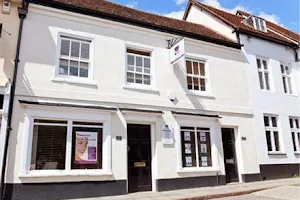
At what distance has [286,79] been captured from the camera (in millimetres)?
14359

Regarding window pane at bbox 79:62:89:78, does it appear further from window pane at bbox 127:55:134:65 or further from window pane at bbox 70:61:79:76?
window pane at bbox 127:55:134:65

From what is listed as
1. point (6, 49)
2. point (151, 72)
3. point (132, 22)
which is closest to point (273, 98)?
point (151, 72)

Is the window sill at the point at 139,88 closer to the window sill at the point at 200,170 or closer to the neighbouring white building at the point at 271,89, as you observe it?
the window sill at the point at 200,170

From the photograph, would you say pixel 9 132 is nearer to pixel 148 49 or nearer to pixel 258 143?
pixel 148 49

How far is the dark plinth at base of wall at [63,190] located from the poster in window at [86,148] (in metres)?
0.74

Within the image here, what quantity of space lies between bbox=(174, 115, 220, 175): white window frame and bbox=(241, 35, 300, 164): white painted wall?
2.48 metres

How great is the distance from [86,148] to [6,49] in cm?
405

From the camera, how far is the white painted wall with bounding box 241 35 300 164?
12.3 meters

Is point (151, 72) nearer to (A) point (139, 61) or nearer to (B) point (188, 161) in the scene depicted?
(A) point (139, 61)

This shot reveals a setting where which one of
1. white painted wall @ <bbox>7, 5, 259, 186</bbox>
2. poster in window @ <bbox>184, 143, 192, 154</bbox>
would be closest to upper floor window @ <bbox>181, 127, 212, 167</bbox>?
poster in window @ <bbox>184, 143, 192, 154</bbox>

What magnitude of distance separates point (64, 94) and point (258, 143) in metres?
8.82

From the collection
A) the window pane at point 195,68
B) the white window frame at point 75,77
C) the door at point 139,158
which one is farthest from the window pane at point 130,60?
the window pane at point 195,68

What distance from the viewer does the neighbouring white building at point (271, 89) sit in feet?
40.7

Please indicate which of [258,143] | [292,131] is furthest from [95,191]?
[292,131]
